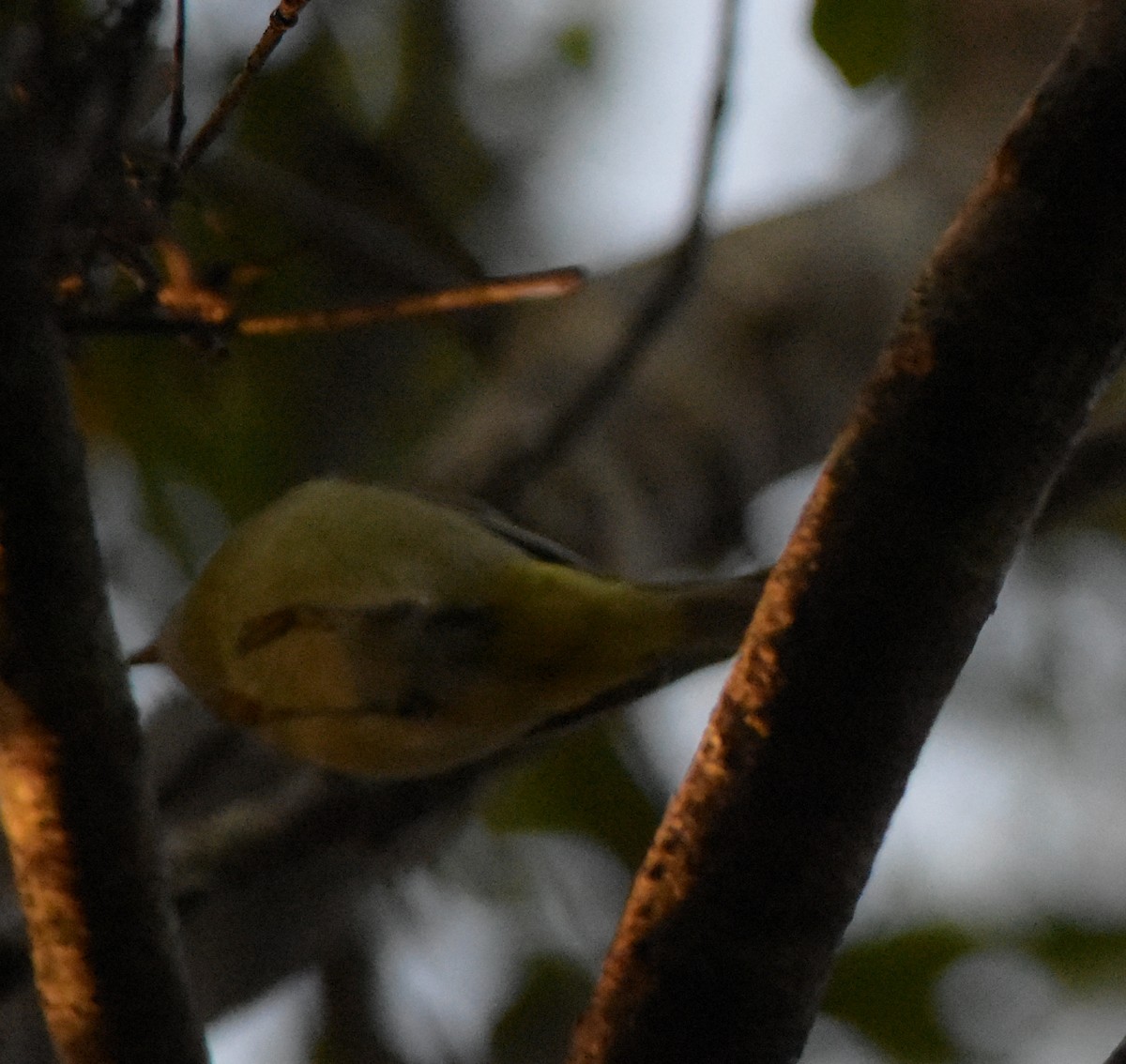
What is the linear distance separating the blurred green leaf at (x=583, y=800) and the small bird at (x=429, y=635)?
60.9 inches

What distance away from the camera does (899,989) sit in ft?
9.29

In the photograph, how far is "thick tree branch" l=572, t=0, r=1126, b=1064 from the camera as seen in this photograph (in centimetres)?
94

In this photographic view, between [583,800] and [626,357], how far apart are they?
1.33 meters

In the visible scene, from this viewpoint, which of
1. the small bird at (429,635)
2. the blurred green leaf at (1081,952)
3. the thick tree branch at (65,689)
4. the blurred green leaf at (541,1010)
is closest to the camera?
the thick tree branch at (65,689)

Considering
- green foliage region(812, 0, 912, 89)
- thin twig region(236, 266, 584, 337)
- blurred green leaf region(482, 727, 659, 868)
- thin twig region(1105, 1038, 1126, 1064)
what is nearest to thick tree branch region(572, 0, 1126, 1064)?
thin twig region(1105, 1038, 1126, 1064)

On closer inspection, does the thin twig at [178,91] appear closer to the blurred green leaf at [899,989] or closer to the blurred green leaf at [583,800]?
the blurred green leaf at [583,800]

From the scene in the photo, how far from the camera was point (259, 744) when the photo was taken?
2.08 meters

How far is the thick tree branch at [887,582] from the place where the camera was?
0.94 meters

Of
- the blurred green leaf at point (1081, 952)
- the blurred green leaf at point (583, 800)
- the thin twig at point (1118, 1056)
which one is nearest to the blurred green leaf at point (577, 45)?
the blurred green leaf at point (583, 800)

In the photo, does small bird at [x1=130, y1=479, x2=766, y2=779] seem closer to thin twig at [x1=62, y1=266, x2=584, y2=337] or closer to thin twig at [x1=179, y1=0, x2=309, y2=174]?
thin twig at [x1=62, y1=266, x2=584, y2=337]

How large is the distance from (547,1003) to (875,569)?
2.34m

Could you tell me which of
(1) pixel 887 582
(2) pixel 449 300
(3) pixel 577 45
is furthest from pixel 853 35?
(3) pixel 577 45

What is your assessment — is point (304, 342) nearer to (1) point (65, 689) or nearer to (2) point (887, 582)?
(1) point (65, 689)

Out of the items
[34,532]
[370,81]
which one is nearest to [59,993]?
[34,532]
